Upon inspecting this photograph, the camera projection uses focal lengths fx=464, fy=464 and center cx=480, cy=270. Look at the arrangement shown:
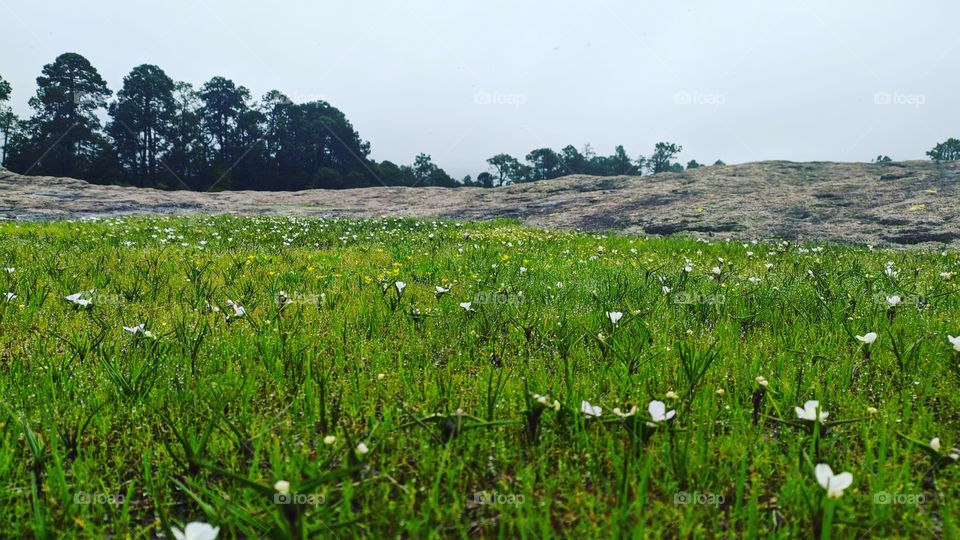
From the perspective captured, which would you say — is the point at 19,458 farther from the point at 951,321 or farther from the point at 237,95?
the point at 237,95

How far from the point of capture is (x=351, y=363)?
3.28m

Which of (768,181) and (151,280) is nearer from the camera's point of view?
(151,280)

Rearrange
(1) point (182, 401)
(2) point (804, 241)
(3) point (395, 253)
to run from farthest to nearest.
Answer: (2) point (804, 241)
(3) point (395, 253)
(1) point (182, 401)

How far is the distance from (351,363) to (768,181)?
75.6 ft

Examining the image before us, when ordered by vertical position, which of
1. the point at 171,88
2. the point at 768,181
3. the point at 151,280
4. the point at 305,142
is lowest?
the point at 151,280

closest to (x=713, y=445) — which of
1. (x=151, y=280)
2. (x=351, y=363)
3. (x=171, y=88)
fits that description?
(x=351, y=363)
